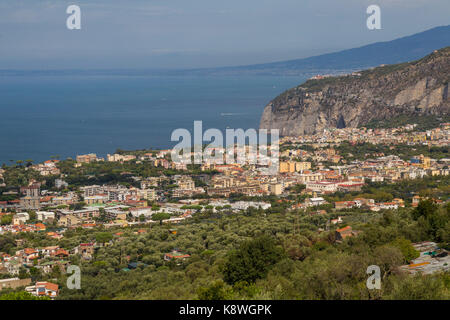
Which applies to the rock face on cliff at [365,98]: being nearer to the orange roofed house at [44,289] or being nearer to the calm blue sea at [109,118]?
the calm blue sea at [109,118]

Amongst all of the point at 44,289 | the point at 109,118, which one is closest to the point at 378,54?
the point at 109,118

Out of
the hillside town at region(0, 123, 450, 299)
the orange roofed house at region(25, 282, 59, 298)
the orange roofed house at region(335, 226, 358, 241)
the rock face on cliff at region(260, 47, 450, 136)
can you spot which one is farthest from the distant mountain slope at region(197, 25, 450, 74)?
the orange roofed house at region(25, 282, 59, 298)

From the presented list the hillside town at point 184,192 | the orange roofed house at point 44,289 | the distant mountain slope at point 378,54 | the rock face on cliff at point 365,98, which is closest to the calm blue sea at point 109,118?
the rock face on cliff at point 365,98

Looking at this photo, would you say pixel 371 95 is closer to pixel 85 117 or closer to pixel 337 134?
pixel 337 134

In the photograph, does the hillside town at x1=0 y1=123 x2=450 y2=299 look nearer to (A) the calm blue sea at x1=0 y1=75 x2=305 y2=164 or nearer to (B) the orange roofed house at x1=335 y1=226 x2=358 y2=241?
(B) the orange roofed house at x1=335 y1=226 x2=358 y2=241
